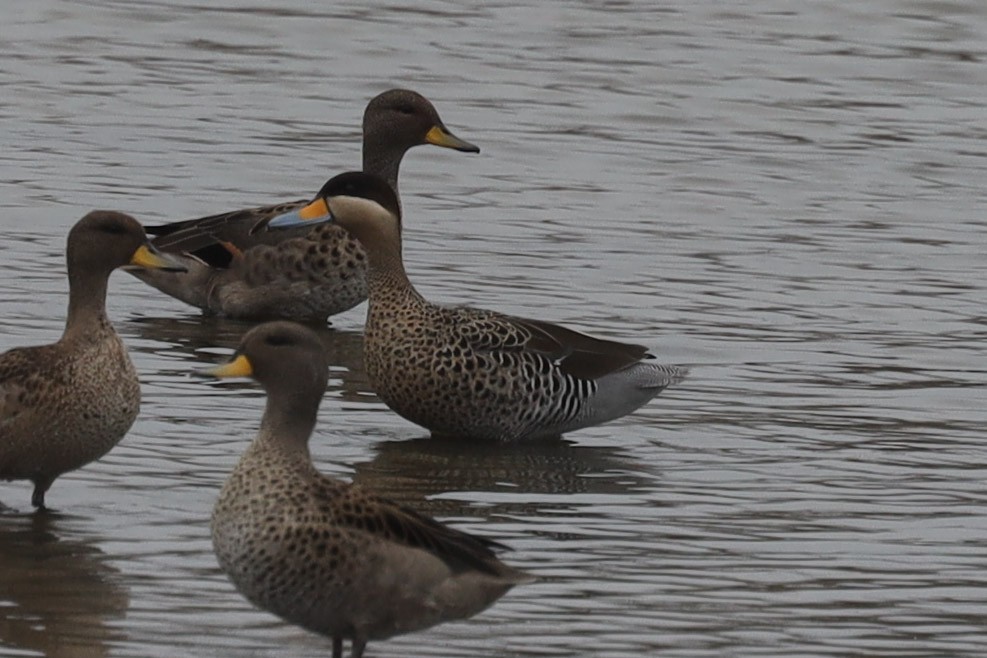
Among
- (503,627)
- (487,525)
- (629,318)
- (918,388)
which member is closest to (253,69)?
(629,318)

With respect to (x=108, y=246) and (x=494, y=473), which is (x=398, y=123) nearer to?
(x=494, y=473)

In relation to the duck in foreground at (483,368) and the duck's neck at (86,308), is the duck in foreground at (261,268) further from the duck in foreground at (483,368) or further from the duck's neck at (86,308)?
the duck's neck at (86,308)

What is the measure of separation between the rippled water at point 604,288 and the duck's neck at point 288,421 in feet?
1.90

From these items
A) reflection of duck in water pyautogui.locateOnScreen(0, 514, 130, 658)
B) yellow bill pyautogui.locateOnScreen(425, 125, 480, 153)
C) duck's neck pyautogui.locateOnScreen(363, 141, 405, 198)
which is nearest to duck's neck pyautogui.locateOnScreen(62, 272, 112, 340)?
reflection of duck in water pyautogui.locateOnScreen(0, 514, 130, 658)

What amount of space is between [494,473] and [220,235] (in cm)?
331

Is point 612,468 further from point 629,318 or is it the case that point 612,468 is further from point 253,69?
point 253,69

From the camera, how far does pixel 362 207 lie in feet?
33.3

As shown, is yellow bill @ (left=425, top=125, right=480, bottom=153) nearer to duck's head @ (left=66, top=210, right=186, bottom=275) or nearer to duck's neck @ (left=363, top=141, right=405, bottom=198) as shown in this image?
duck's neck @ (left=363, top=141, right=405, bottom=198)

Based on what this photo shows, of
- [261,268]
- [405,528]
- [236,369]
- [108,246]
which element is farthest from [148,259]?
[261,268]

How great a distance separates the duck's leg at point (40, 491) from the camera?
8.34 meters

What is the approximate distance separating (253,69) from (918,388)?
9108mm

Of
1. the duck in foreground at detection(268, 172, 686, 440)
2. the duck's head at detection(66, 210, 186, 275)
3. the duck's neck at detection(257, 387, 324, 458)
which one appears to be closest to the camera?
the duck's neck at detection(257, 387, 324, 458)

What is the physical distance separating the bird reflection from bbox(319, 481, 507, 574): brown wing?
5.85ft

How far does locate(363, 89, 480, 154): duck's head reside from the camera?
41.7 ft
